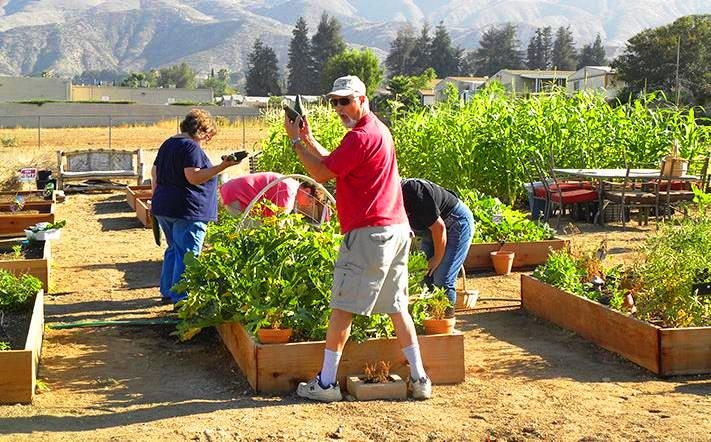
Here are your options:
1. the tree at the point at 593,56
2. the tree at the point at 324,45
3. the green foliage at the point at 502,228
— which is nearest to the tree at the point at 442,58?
the tree at the point at 324,45

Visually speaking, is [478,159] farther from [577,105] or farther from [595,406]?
[595,406]

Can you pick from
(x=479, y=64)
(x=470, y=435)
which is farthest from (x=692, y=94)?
(x=479, y=64)

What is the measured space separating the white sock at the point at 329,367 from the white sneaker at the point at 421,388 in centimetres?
45

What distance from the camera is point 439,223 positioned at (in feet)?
22.6

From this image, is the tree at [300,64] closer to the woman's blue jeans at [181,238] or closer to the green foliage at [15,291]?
the woman's blue jeans at [181,238]

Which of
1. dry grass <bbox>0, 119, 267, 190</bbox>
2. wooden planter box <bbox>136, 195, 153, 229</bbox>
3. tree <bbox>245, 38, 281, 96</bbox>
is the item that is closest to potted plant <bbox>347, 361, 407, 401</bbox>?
wooden planter box <bbox>136, 195, 153, 229</bbox>

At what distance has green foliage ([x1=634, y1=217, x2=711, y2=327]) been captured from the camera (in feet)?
22.4

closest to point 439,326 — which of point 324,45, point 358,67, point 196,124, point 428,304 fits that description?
point 428,304

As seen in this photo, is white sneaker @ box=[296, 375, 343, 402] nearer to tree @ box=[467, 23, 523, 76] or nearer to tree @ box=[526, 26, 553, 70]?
tree @ box=[467, 23, 523, 76]

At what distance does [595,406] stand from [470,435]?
98cm

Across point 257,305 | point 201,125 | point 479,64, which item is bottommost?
point 257,305

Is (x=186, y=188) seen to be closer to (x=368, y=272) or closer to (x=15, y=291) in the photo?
(x=15, y=291)

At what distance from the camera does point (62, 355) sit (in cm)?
702

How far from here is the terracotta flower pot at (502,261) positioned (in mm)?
10312
